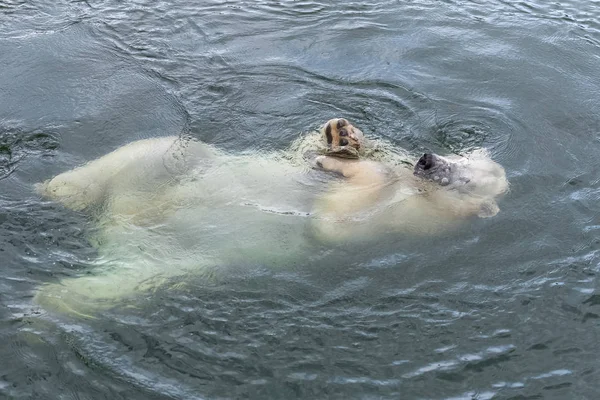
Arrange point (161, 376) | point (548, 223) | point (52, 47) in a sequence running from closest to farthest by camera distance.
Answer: point (161, 376) → point (548, 223) → point (52, 47)

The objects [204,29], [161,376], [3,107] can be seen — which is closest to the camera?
[161,376]

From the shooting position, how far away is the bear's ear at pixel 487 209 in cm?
825

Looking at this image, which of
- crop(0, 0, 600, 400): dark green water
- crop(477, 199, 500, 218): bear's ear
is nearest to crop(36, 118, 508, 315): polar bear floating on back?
crop(477, 199, 500, 218): bear's ear

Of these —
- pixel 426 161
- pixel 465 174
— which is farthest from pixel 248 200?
pixel 465 174

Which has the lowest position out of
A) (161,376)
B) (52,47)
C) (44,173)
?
(161,376)

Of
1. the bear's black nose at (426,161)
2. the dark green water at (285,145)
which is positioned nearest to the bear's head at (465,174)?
the bear's black nose at (426,161)

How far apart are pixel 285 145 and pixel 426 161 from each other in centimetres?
208

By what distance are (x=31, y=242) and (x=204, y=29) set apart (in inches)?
253

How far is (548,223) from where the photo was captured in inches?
325

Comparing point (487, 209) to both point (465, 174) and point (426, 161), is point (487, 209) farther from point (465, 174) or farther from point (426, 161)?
point (426, 161)

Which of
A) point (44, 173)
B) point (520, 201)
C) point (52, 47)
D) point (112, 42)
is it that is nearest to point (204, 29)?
point (112, 42)

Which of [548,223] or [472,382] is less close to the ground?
[548,223]

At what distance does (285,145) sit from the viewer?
923 cm

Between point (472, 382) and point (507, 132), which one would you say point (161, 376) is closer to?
point (472, 382)
